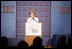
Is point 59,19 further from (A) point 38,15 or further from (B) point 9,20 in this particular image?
(B) point 9,20

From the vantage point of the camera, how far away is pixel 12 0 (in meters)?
5.58

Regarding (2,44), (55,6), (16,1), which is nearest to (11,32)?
(16,1)

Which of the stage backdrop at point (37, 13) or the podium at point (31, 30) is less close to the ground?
the stage backdrop at point (37, 13)

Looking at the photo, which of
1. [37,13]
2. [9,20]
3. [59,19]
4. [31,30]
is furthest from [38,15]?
[31,30]

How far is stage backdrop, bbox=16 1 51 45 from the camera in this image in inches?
220

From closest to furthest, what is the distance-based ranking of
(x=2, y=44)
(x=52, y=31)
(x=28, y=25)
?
1. (x=2, y=44)
2. (x=28, y=25)
3. (x=52, y=31)

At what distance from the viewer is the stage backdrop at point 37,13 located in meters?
5.60

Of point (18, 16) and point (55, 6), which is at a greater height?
point (55, 6)

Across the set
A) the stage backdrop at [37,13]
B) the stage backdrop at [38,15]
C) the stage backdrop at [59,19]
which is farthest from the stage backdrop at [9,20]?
the stage backdrop at [59,19]

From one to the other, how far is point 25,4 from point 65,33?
2.35 metres

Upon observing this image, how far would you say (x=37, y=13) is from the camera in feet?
18.4

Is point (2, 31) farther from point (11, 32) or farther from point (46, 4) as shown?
point (46, 4)

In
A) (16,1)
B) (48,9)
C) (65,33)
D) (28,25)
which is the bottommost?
(65,33)

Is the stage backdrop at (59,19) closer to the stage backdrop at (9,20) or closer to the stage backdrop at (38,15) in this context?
the stage backdrop at (38,15)
